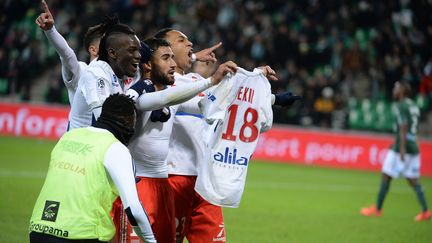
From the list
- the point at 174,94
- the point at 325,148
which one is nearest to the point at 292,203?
the point at 325,148

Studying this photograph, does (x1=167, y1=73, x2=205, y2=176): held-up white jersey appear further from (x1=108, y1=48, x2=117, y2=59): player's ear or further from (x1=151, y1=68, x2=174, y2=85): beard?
(x1=108, y1=48, x2=117, y2=59): player's ear

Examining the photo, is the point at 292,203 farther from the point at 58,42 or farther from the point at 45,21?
the point at 45,21

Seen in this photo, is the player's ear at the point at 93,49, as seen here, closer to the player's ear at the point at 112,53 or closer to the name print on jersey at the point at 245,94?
the player's ear at the point at 112,53

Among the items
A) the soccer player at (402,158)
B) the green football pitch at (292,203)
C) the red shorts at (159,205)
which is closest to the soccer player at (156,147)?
the red shorts at (159,205)

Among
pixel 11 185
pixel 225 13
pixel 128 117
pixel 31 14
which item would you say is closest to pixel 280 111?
pixel 225 13

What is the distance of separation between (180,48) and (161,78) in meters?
0.76

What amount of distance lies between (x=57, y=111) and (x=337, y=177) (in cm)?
864

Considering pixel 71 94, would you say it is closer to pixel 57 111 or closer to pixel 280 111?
pixel 57 111

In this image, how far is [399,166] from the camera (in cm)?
1450

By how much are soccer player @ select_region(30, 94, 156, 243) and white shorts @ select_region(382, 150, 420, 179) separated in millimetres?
10105

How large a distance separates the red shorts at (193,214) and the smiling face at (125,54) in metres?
1.34

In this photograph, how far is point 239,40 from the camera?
1073 inches

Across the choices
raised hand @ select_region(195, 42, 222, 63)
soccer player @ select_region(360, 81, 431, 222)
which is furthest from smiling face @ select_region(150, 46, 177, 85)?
soccer player @ select_region(360, 81, 431, 222)

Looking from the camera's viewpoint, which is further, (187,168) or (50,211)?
(187,168)
